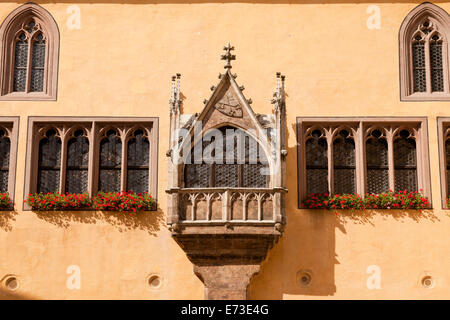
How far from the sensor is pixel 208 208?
11.6m

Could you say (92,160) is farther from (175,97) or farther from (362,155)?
(362,155)

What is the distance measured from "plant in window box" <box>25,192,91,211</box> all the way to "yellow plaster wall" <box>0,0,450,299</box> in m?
0.21

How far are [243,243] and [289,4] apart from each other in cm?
499

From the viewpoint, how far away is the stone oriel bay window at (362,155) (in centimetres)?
1274

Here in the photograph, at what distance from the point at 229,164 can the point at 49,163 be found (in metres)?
3.56

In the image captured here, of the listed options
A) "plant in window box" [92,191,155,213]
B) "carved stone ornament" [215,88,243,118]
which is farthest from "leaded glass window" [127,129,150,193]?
"carved stone ornament" [215,88,243,118]

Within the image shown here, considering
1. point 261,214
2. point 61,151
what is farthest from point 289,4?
point 61,151

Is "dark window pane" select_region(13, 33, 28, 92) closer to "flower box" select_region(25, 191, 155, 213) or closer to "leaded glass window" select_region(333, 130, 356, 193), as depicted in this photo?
"flower box" select_region(25, 191, 155, 213)

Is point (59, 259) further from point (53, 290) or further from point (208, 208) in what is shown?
point (208, 208)

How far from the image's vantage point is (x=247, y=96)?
13.0 m

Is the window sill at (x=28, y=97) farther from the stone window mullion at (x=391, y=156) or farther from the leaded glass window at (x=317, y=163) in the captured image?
the stone window mullion at (x=391, y=156)

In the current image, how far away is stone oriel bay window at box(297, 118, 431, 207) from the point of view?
1274cm

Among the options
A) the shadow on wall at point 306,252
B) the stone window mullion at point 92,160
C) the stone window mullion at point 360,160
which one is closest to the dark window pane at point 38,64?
the stone window mullion at point 92,160

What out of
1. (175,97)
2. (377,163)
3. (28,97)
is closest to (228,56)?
(175,97)
